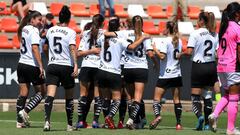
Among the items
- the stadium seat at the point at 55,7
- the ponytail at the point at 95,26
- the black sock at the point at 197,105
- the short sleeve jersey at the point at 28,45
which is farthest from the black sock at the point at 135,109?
the stadium seat at the point at 55,7

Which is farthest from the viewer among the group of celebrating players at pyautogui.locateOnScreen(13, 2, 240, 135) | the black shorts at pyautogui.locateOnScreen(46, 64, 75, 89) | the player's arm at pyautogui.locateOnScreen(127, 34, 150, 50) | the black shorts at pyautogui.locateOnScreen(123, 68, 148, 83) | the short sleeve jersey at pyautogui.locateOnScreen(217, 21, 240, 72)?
the black shorts at pyautogui.locateOnScreen(123, 68, 148, 83)

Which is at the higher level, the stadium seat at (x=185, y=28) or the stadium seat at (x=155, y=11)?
the stadium seat at (x=155, y=11)

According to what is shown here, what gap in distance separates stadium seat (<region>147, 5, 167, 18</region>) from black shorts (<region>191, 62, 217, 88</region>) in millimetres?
13896

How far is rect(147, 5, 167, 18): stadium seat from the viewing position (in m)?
32.4

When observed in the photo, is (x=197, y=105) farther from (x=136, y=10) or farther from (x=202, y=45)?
(x=136, y=10)

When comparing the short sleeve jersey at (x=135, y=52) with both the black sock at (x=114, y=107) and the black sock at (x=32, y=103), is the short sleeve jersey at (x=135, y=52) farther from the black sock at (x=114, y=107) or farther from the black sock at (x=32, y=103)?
the black sock at (x=32, y=103)

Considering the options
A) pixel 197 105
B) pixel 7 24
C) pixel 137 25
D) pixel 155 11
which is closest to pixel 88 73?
pixel 137 25

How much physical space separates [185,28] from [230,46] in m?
14.8

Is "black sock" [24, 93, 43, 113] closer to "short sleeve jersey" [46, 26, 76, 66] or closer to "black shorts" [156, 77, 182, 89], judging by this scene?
→ "short sleeve jersey" [46, 26, 76, 66]

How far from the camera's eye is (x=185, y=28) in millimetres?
31188

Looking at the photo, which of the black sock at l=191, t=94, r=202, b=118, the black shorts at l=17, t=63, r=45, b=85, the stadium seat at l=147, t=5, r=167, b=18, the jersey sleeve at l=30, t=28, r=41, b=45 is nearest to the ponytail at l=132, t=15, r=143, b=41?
the black sock at l=191, t=94, r=202, b=118

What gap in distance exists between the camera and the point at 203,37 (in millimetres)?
18578

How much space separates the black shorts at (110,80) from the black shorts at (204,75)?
59.4 inches

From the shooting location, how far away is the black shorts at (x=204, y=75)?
1847 cm
